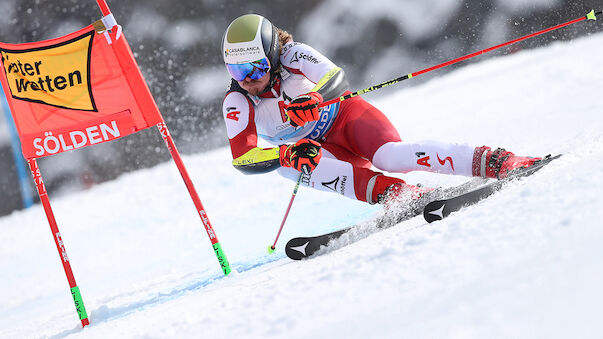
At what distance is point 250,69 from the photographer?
3.01m

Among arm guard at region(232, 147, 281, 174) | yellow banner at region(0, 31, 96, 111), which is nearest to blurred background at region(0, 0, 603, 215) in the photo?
yellow banner at region(0, 31, 96, 111)

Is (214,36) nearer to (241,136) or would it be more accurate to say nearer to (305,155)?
(241,136)

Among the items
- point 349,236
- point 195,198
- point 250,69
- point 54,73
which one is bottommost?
point 349,236

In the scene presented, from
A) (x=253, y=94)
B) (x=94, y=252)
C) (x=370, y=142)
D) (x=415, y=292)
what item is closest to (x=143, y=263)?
(x=94, y=252)

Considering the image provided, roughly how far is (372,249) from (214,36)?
7.25m

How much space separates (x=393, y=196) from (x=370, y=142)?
1.26ft

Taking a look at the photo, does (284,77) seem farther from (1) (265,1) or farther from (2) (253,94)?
(1) (265,1)

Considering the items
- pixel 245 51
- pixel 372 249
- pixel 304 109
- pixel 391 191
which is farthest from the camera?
pixel 245 51

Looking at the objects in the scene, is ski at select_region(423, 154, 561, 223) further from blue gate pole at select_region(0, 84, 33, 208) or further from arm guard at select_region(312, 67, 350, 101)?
blue gate pole at select_region(0, 84, 33, 208)

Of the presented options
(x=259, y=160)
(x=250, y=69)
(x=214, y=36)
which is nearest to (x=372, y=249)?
(x=259, y=160)

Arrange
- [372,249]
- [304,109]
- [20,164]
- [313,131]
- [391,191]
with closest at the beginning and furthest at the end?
1. [372,249]
2. [304,109]
3. [391,191]
4. [313,131]
5. [20,164]

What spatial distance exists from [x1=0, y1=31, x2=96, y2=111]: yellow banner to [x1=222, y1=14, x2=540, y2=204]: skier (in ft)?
2.47

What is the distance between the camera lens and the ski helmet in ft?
9.76

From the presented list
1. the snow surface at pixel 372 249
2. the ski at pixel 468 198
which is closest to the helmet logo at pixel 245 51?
the snow surface at pixel 372 249
